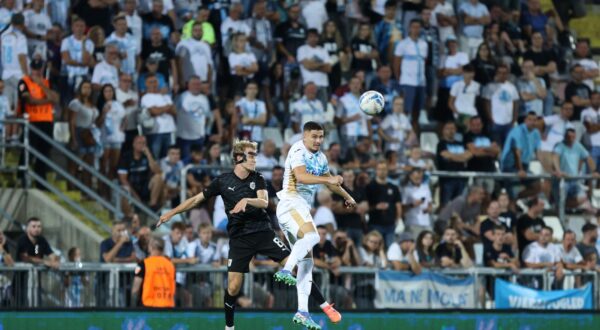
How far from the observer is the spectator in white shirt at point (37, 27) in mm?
27578

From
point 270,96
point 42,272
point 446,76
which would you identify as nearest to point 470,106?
point 446,76

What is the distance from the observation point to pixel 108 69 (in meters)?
27.7

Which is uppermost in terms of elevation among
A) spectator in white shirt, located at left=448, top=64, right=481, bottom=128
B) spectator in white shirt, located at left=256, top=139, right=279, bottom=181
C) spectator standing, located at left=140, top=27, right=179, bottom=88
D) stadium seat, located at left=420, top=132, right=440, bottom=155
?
spectator standing, located at left=140, top=27, right=179, bottom=88

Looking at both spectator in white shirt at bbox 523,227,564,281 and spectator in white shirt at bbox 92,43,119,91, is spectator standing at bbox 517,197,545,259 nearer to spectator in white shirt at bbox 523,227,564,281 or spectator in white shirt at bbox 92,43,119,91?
spectator in white shirt at bbox 523,227,564,281

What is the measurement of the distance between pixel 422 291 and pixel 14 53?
8.17 metres

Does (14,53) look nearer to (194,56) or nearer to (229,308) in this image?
(194,56)

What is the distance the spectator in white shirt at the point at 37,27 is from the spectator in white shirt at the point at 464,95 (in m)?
7.97

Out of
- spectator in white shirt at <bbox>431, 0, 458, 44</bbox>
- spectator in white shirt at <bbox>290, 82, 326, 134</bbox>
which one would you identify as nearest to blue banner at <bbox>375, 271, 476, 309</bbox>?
spectator in white shirt at <bbox>290, 82, 326, 134</bbox>

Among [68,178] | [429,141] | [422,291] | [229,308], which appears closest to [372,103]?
[229,308]

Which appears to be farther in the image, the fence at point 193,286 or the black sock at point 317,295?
the fence at point 193,286

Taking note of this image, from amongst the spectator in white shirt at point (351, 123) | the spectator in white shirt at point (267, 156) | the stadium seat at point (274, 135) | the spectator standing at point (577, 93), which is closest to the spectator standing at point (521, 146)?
the spectator standing at point (577, 93)

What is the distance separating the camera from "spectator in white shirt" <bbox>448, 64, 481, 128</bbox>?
30.5 meters

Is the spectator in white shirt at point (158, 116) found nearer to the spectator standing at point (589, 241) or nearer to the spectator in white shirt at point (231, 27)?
the spectator in white shirt at point (231, 27)

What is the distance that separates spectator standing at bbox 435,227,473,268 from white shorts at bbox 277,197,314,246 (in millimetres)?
6653
